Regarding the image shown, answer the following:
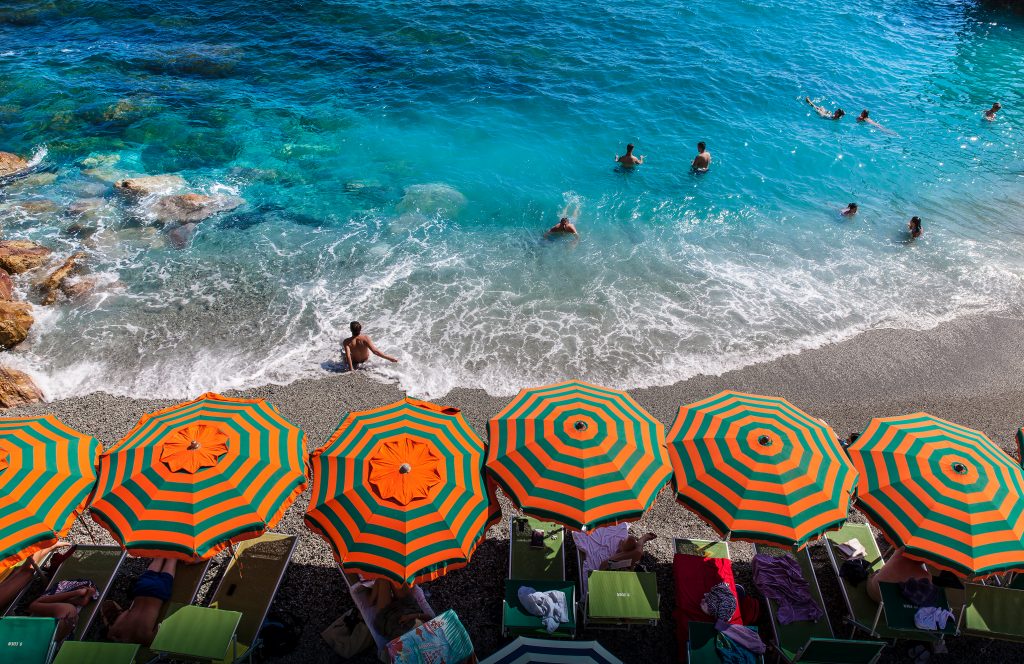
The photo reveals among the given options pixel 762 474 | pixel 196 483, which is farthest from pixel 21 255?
pixel 762 474

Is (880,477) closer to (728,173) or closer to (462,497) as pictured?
(462,497)

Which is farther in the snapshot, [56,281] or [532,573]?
[56,281]

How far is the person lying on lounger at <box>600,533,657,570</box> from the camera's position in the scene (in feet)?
28.7

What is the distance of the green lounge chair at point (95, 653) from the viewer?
6.86 m

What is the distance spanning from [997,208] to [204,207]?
2715cm

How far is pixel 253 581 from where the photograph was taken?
8.32 meters

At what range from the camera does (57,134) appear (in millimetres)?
22656

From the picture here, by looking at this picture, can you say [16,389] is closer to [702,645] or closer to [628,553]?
[628,553]

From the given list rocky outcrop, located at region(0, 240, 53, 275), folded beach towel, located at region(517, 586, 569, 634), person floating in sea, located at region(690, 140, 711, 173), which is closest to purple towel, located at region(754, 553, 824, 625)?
folded beach towel, located at region(517, 586, 569, 634)

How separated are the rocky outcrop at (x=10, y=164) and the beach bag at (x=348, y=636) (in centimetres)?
2217

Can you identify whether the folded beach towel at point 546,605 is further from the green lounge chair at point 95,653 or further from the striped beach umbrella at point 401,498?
the green lounge chair at point 95,653

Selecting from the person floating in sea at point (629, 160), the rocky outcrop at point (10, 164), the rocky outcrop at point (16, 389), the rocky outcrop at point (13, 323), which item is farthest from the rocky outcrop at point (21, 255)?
the person floating in sea at point (629, 160)

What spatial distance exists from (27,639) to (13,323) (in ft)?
31.9

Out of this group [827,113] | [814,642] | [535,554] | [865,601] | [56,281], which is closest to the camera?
[814,642]
